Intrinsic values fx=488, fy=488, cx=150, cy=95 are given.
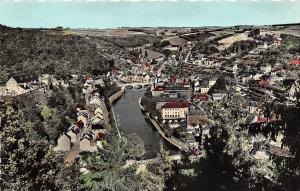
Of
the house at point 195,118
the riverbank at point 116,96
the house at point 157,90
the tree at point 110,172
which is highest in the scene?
the tree at point 110,172

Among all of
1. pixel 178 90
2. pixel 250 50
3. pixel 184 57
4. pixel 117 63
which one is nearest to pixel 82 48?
pixel 117 63

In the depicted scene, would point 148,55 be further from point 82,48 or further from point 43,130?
point 43,130

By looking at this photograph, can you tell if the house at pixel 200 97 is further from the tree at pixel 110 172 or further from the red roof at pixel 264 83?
the tree at pixel 110 172

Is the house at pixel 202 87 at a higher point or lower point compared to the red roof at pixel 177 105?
lower

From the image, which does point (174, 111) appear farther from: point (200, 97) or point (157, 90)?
point (157, 90)

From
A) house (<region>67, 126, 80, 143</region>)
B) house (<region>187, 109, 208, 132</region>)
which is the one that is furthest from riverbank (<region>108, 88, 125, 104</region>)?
house (<region>67, 126, 80, 143</region>)

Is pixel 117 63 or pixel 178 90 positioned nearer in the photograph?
pixel 178 90

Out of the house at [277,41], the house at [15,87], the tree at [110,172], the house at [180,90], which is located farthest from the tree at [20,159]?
the house at [277,41]

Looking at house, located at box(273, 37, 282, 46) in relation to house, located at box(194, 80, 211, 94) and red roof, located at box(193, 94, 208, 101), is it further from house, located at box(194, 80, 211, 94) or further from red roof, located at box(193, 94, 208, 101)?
red roof, located at box(193, 94, 208, 101)
